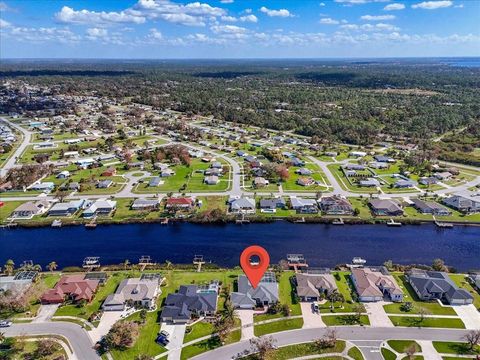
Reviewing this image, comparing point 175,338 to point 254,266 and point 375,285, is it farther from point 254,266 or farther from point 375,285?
point 375,285

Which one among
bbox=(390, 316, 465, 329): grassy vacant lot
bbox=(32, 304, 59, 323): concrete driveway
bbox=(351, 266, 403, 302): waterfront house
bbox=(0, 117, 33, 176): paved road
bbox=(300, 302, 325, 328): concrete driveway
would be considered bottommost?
bbox=(390, 316, 465, 329): grassy vacant lot

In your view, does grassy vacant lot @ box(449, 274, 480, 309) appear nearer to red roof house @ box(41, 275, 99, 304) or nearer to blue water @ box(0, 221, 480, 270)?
blue water @ box(0, 221, 480, 270)

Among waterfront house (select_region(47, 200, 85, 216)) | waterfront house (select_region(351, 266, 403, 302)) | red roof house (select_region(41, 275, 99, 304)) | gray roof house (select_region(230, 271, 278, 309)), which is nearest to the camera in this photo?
gray roof house (select_region(230, 271, 278, 309))

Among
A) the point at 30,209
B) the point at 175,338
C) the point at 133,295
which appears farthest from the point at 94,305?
the point at 30,209

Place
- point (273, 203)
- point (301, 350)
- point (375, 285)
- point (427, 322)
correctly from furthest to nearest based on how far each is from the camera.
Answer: point (273, 203), point (375, 285), point (427, 322), point (301, 350)

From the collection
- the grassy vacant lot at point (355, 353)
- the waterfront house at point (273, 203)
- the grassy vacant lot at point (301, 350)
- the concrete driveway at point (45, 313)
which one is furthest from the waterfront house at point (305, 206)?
the concrete driveway at point (45, 313)

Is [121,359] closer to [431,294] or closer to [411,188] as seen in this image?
[431,294]

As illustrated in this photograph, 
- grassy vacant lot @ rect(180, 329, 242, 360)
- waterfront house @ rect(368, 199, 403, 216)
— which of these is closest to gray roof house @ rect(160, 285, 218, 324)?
grassy vacant lot @ rect(180, 329, 242, 360)
